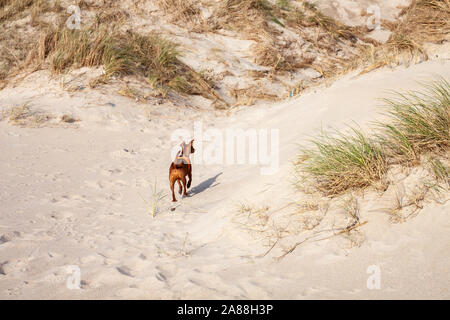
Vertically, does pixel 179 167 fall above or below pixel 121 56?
below

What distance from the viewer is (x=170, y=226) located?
3.09 m

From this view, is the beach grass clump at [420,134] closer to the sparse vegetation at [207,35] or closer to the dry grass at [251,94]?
the sparse vegetation at [207,35]

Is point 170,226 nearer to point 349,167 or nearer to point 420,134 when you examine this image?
point 349,167

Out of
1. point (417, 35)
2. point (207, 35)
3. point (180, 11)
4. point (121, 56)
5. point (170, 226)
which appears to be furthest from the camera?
point (180, 11)

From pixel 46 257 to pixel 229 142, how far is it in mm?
3276

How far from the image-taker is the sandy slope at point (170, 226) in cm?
194

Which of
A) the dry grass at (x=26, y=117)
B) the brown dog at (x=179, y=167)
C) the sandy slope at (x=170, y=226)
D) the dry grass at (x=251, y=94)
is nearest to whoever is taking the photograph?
the sandy slope at (x=170, y=226)

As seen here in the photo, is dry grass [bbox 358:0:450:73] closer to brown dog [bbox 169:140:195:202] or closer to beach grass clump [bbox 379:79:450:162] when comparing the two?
beach grass clump [bbox 379:79:450:162]

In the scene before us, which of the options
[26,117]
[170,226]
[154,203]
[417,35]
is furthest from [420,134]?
[26,117]

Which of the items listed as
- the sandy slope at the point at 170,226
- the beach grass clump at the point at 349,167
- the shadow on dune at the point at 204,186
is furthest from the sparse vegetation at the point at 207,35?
the beach grass clump at the point at 349,167

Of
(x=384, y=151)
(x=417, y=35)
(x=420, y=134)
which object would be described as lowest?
(x=384, y=151)

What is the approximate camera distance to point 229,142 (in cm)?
533

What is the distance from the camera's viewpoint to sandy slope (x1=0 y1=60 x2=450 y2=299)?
1.94 metres

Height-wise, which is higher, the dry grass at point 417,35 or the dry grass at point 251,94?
the dry grass at point 417,35
